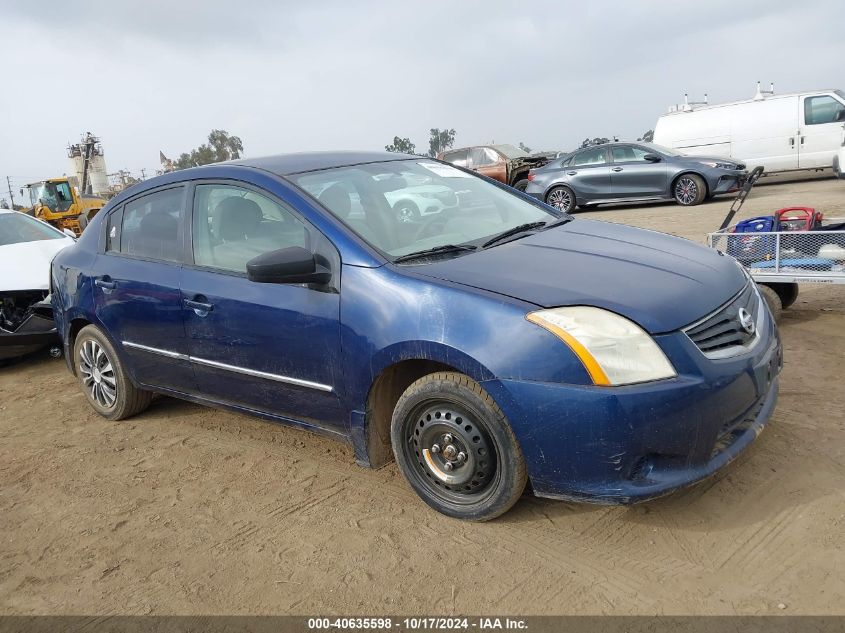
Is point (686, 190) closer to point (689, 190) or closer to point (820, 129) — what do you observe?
point (689, 190)

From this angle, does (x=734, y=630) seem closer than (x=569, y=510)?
Yes

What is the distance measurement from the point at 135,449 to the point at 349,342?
197 cm

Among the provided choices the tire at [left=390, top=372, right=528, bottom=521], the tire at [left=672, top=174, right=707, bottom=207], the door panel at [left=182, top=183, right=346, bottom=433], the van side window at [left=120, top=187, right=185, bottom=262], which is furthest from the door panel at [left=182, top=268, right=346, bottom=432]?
the tire at [left=672, top=174, right=707, bottom=207]

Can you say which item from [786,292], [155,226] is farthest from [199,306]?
[786,292]

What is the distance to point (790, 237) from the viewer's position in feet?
17.4

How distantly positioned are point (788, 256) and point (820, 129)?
40.3 ft

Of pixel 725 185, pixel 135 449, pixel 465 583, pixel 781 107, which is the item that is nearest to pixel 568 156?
pixel 725 185

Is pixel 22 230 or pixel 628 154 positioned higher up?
pixel 628 154

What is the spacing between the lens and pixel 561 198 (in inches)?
611

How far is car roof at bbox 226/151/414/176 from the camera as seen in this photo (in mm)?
3818

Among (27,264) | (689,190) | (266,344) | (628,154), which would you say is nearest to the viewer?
(266,344)

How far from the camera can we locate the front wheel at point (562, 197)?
15.4 meters

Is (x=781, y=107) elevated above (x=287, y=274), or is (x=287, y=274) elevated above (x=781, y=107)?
(x=781, y=107)

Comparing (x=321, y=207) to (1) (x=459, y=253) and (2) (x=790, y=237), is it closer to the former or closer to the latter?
(1) (x=459, y=253)
